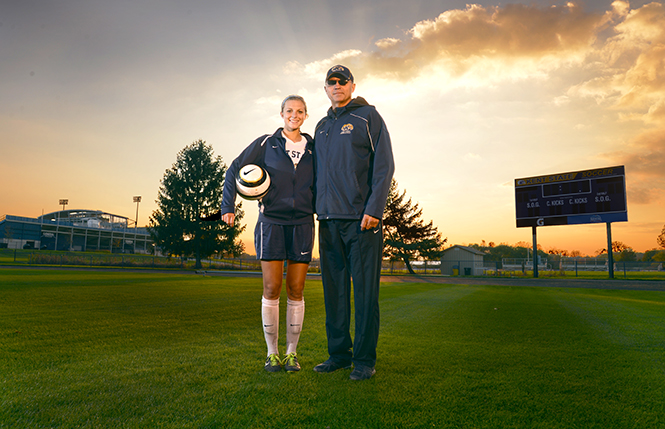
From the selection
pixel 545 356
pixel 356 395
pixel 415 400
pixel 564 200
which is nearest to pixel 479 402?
pixel 415 400

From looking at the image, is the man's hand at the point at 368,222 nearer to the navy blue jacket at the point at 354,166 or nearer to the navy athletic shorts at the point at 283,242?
the navy blue jacket at the point at 354,166

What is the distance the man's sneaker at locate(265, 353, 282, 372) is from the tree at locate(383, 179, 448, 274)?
143 feet

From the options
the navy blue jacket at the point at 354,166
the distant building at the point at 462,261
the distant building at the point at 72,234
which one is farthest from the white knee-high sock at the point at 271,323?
the distant building at the point at 72,234

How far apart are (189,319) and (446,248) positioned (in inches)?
1741

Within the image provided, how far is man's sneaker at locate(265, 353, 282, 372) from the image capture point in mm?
2689

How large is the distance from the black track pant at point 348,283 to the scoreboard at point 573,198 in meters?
30.2

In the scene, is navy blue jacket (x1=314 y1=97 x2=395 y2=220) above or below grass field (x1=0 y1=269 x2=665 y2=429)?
above

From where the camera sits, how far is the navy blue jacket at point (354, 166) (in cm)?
285

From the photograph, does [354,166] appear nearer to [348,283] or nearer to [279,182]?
[279,182]

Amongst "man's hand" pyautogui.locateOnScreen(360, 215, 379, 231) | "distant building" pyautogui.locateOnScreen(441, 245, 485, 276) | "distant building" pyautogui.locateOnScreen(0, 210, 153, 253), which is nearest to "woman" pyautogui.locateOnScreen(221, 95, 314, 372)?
"man's hand" pyautogui.locateOnScreen(360, 215, 379, 231)

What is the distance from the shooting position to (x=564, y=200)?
28.2m

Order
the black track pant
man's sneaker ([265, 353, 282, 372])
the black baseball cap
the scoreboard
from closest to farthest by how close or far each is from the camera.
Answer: man's sneaker ([265, 353, 282, 372]) → the black track pant → the black baseball cap → the scoreboard

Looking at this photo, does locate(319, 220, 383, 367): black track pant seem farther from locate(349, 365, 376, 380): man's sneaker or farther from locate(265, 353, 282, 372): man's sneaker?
locate(265, 353, 282, 372): man's sneaker

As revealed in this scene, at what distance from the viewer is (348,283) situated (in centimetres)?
302
